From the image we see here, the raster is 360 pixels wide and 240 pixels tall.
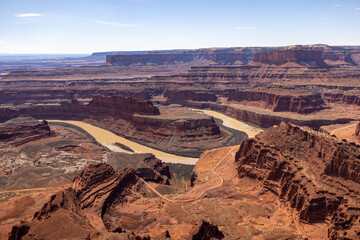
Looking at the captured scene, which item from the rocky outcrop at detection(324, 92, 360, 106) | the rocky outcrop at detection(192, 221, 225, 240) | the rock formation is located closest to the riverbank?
the rock formation

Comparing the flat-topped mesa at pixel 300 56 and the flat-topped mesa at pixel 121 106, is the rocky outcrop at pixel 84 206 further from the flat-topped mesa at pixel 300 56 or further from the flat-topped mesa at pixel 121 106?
the flat-topped mesa at pixel 300 56

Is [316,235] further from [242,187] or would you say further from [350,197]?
[242,187]

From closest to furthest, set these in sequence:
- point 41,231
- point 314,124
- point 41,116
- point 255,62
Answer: point 41,231 → point 314,124 → point 41,116 → point 255,62

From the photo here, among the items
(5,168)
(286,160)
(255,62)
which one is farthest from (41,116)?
(255,62)

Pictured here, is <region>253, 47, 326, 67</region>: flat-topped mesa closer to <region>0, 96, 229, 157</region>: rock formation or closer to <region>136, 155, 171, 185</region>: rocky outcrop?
<region>0, 96, 229, 157</region>: rock formation

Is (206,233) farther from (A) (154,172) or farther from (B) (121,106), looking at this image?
(B) (121,106)

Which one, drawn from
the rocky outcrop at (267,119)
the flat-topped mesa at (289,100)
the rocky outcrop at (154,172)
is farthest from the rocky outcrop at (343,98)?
the rocky outcrop at (154,172)

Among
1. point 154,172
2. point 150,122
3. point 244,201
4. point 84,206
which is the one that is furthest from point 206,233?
point 150,122
